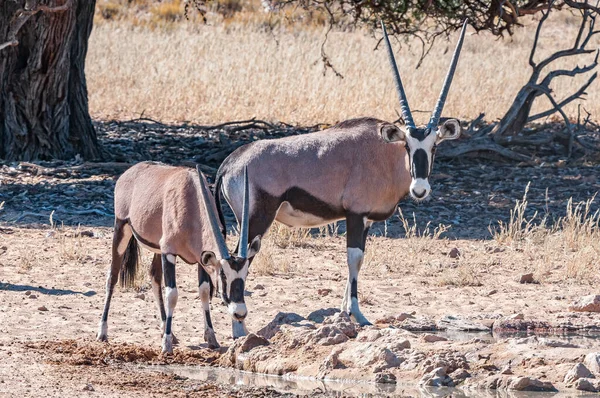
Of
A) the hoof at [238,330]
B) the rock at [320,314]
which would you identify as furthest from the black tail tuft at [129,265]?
the rock at [320,314]

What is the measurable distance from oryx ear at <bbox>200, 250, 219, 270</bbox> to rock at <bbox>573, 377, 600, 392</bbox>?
8.10 ft

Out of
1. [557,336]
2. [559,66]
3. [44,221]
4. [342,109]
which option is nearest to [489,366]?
[557,336]

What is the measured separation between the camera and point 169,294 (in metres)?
7.76

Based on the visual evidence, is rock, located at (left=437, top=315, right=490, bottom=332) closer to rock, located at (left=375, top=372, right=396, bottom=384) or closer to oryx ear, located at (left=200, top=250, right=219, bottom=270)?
rock, located at (left=375, top=372, right=396, bottom=384)

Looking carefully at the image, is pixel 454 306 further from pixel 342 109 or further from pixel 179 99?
pixel 179 99

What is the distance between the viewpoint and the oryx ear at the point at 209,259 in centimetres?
716

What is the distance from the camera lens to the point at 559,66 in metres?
24.5

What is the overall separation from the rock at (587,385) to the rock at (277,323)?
2336mm

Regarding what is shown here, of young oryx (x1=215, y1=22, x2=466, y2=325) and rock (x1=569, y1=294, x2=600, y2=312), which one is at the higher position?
young oryx (x1=215, y1=22, x2=466, y2=325)

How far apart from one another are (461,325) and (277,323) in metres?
1.49

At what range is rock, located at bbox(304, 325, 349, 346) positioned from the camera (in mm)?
7277

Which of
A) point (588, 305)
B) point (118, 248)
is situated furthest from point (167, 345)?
point (588, 305)

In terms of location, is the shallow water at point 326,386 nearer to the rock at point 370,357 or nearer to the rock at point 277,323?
the rock at point 370,357

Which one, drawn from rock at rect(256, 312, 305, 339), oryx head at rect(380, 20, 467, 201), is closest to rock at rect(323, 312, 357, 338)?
rock at rect(256, 312, 305, 339)
